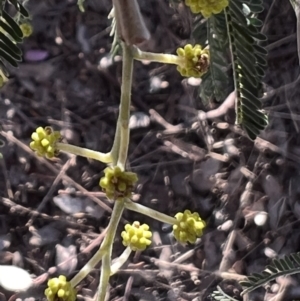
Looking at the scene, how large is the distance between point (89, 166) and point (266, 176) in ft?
1.52

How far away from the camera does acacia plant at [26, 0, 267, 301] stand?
0.63 meters

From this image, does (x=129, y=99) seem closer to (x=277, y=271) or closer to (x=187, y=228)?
(x=187, y=228)

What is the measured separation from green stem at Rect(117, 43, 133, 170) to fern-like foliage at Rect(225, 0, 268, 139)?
0.16 m

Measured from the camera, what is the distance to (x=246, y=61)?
753mm

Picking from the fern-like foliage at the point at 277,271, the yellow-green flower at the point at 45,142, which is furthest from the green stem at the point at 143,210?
the fern-like foliage at the point at 277,271

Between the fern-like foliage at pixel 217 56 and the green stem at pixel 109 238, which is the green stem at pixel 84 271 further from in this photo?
the fern-like foliage at pixel 217 56

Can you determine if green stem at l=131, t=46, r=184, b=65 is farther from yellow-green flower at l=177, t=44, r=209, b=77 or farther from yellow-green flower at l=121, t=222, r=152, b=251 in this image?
yellow-green flower at l=121, t=222, r=152, b=251

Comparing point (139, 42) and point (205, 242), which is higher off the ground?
point (139, 42)

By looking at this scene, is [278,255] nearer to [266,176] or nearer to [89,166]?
[266,176]

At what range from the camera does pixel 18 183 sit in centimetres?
162

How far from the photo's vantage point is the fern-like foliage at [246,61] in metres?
0.74

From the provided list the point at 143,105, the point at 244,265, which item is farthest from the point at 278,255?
the point at 143,105

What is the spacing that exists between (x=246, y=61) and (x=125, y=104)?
198mm

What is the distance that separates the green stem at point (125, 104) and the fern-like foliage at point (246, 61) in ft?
0.54
